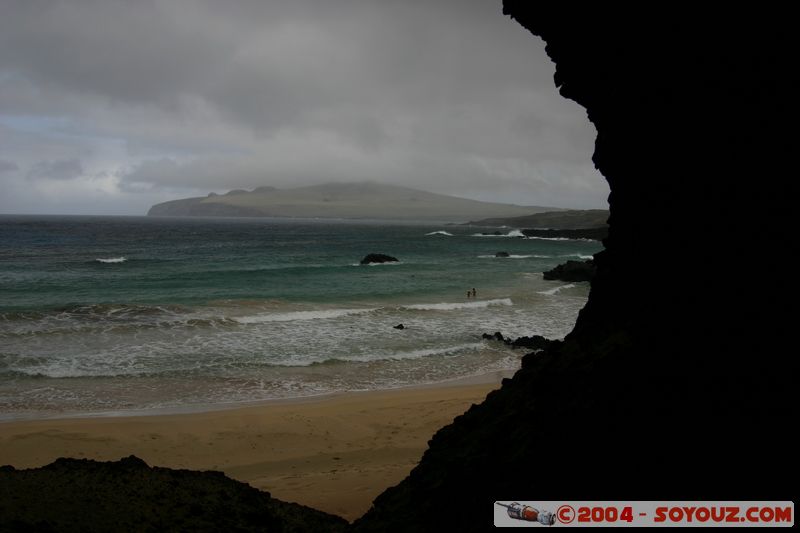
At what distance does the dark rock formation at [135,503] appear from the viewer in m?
5.10

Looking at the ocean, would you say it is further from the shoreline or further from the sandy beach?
the sandy beach

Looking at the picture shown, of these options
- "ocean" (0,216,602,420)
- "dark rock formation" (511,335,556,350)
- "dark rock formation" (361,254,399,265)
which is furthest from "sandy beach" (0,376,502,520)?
"dark rock formation" (361,254,399,265)

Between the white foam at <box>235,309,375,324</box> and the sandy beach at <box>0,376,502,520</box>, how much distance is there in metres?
11.0

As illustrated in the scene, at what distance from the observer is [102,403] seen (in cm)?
1372

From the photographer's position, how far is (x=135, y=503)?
5.61 metres

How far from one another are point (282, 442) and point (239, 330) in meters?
12.0

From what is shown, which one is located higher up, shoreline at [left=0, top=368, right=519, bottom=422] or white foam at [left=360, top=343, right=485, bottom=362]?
white foam at [left=360, top=343, right=485, bottom=362]

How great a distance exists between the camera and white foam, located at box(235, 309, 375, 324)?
24362mm

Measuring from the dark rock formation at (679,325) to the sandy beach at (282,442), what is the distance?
4.07m

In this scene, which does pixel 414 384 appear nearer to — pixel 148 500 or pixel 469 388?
pixel 469 388

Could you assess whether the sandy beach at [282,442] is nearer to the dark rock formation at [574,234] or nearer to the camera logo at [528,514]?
the camera logo at [528,514]

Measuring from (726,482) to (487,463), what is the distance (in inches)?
77.9

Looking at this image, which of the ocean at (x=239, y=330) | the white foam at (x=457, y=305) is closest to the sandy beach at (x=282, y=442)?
the ocean at (x=239, y=330)

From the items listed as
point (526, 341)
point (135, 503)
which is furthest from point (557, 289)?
point (135, 503)
